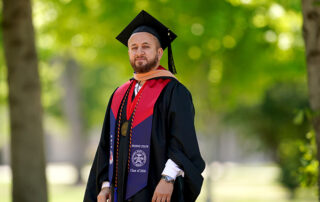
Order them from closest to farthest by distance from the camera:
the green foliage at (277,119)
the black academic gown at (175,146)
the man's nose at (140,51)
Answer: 1. the black academic gown at (175,146)
2. the man's nose at (140,51)
3. the green foliage at (277,119)

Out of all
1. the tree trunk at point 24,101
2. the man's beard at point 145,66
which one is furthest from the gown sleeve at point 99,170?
the tree trunk at point 24,101

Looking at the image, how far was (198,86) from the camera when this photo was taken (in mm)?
15125

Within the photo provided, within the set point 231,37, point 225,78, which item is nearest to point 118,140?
point 231,37

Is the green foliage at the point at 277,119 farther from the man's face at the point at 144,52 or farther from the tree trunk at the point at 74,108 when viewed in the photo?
the man's face at the point at 144,52

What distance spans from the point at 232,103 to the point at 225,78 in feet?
5.41

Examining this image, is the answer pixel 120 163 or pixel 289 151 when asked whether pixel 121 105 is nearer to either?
pixel 120 163

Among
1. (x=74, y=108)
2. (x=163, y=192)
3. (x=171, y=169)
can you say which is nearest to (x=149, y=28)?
(x=171, y=169)

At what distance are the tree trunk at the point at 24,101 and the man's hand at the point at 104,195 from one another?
16.8 feet

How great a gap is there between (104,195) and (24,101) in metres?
5.17

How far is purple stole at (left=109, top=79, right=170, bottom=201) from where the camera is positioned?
409cm

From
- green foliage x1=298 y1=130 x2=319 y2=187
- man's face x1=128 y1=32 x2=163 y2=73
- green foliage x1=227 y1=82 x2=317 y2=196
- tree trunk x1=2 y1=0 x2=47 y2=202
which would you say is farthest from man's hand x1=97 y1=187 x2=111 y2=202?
green foliage x1=227 y1=82 x2=317 y2=196

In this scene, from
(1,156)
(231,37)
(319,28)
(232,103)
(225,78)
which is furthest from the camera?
(1,156)

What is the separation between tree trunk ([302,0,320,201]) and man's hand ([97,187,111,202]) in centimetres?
249

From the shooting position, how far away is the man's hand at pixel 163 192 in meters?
3.92
